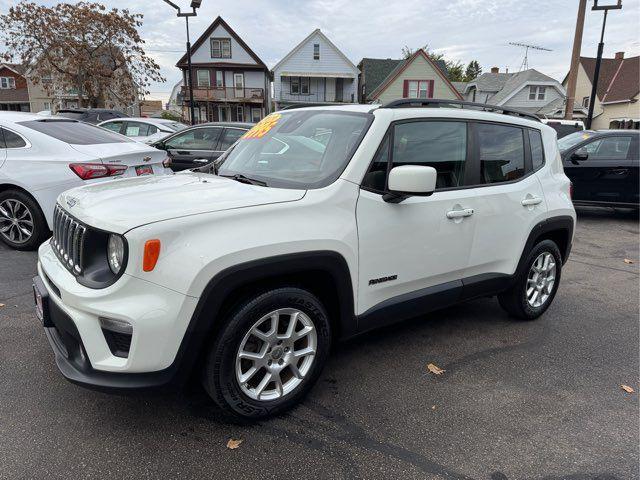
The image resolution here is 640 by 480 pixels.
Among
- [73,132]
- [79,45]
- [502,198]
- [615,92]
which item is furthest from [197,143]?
[615,92]

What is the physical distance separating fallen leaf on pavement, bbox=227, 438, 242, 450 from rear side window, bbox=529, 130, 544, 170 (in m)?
3.14

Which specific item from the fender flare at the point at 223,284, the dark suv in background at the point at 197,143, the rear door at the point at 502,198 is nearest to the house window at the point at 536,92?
the dark suv in background at the point at 197,143

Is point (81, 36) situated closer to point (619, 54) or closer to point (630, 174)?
point (630, 174)

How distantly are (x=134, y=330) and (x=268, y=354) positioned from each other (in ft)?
2.47

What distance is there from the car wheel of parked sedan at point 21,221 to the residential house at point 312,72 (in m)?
34.9

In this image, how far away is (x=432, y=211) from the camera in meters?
2.94

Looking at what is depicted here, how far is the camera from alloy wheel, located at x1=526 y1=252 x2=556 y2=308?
12.9ft

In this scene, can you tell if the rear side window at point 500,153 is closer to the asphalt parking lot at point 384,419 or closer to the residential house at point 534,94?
the asphalt parking lot at point 384,419

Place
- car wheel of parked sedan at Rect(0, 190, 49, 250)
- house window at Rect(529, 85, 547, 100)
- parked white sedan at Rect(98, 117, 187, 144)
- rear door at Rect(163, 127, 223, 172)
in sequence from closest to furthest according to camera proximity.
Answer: car wheel of parked sedan at Rect(0, 190, 49, 250), rear door at Rect(163, 127, 223, 172), parked white sedan at Rect(98, 117, 187, 144), house window at Rect(529, 85, 547, 100)

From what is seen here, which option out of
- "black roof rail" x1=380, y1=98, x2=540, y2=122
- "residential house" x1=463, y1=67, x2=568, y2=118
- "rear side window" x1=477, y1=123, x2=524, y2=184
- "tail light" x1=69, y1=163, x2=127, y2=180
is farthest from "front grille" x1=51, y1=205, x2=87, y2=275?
"residential house" x1=463, y1=67, x2=568, y2=118

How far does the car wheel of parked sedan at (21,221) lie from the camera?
514 centimetres

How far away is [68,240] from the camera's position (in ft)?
8.03

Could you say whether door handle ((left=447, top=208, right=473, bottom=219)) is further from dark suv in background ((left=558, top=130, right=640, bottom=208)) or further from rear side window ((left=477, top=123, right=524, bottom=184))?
dark suv in background ((left=558, top=130, right=640, bottom=208))

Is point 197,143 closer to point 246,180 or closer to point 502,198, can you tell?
point 246,180
